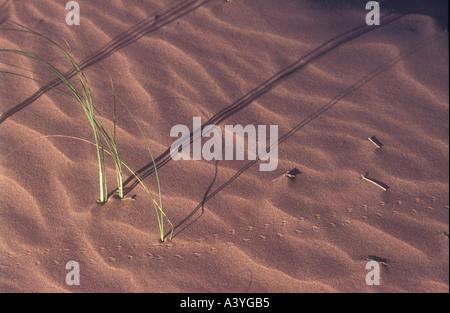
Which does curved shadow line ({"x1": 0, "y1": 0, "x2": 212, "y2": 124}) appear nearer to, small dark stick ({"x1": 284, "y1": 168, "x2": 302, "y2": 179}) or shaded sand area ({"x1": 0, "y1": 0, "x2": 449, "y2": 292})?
shaded sand area ({"x1": 0, "y1": 0, "x2": 449, "y2": 292})

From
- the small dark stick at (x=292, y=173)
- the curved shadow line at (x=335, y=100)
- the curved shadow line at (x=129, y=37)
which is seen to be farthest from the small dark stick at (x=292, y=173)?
the curved shadow line at (x=129, y=37)

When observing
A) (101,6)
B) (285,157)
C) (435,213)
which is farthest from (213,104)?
(435,213)

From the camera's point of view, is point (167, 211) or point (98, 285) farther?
point (167, 211)

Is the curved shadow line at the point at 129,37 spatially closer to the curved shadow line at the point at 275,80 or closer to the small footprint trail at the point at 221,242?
the curved shadow line at the point at 275,80

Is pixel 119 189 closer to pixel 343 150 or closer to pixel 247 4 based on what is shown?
pixel 343 150

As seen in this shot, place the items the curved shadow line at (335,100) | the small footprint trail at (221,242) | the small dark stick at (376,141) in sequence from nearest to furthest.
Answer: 1. the small footprint trail at (221,242)
2. the curved shadow line at (335,100)
3. the small dark stick at (376,141)

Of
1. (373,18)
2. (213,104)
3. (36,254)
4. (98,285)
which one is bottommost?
(98,285)
